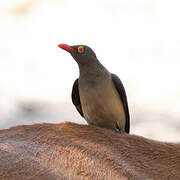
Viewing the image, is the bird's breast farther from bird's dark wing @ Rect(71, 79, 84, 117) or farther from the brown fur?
the brown fur

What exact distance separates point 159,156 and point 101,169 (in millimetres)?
763

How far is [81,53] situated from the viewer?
4188 mm

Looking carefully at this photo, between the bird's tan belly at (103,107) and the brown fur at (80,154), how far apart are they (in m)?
0.81

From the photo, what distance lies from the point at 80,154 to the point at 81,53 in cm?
164

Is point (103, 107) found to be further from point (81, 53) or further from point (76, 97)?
point (81, 53)

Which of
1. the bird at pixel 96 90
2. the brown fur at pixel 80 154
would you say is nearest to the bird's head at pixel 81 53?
the bird at pixel 96 90

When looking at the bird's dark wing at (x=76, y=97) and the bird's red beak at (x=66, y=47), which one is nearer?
the bird's red beak at (x=66, y=47)

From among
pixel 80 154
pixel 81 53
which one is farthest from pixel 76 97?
pixel 80 154

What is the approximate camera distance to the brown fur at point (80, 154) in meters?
2.59

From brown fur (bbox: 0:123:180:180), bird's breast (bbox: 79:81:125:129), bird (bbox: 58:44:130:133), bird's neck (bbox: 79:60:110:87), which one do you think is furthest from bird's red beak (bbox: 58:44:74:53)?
brown fur (bbox: 0:123:180:180)

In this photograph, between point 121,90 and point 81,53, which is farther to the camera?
point 121,90

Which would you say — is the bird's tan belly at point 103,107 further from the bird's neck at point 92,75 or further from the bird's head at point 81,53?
the bird's head at point 81,53

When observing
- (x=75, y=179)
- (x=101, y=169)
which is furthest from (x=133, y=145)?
(x=75, y=179)

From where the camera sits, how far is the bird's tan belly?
13.6ft
